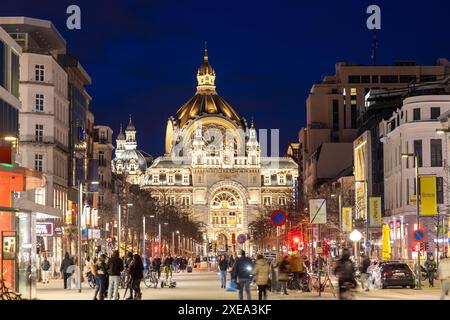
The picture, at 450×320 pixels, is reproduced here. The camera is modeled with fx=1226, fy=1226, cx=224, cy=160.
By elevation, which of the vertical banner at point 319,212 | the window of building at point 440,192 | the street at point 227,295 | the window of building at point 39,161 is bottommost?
the street at point 227,295

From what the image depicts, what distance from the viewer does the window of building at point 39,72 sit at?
110 metres

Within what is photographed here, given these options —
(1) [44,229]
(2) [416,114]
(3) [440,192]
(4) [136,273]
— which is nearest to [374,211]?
(3) [440,192]

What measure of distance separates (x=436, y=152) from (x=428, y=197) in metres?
41.5

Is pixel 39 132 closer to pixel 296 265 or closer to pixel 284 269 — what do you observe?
pixel 296 265

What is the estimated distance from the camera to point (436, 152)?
110562 mm

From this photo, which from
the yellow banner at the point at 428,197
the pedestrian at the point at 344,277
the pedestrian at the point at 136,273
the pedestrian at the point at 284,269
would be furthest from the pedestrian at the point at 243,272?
the yellow banner at the point at 428,197

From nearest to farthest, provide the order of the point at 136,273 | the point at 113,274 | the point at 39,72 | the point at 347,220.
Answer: the point at 113,274
the point at 136,273
the point at 347,220
the point at 39,72

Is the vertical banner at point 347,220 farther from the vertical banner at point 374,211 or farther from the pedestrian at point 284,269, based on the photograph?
the pedestrian at point 284,269

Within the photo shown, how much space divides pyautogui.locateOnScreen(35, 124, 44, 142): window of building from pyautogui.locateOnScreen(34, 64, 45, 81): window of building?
456 centimetres

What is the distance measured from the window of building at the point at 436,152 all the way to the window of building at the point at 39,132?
116 feet

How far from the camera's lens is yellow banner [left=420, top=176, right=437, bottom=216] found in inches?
2724

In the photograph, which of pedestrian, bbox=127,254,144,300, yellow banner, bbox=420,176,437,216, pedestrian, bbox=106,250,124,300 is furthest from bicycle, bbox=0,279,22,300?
yellow banner, bbox=420,176,437,216
